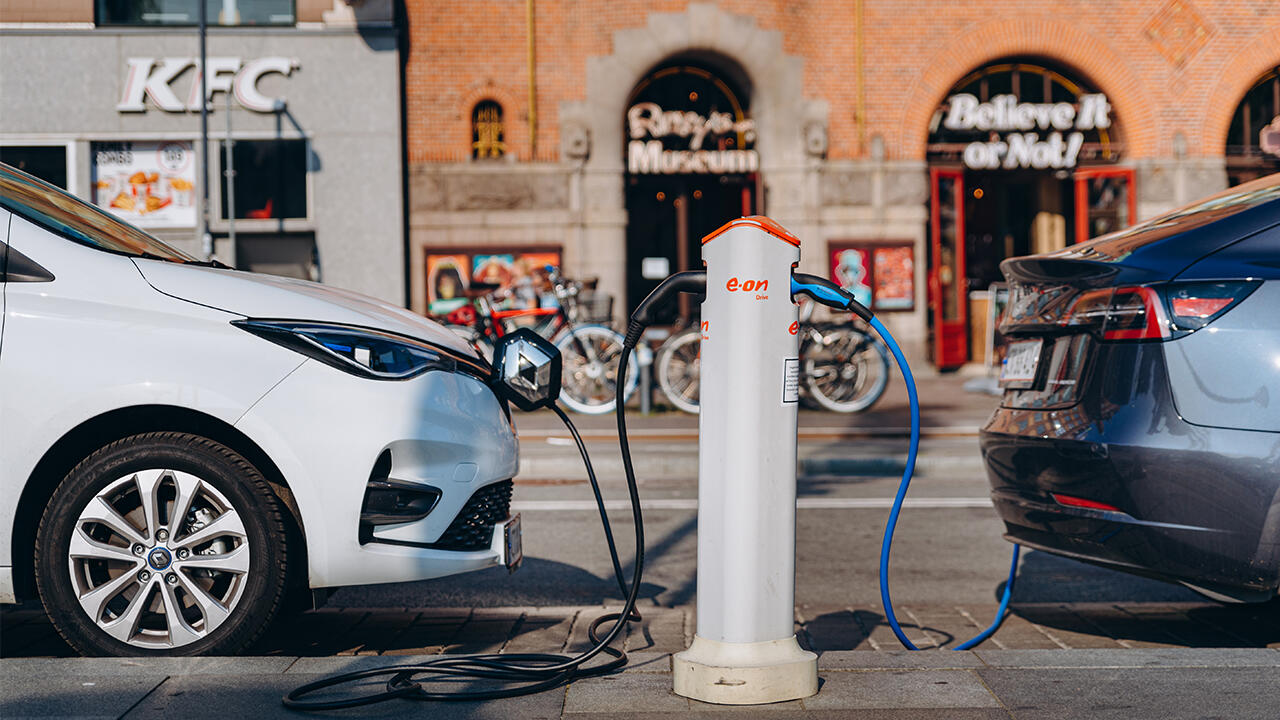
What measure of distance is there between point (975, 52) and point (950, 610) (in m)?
14.2

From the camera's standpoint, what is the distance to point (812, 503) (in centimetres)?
754

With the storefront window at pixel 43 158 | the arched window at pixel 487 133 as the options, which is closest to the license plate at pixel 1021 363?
the arched window at pixel 487 133

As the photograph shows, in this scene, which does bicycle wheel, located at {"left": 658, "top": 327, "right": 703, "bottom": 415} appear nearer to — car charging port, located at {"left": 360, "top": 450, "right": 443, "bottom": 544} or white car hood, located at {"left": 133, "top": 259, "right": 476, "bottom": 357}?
white car hood, located at {"left": 133, "top": 259, "right": 476, "bottom": 357}

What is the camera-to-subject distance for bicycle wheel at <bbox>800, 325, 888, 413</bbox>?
12.1 m

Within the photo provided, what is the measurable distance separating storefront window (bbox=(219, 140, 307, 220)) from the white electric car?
14.4 metres

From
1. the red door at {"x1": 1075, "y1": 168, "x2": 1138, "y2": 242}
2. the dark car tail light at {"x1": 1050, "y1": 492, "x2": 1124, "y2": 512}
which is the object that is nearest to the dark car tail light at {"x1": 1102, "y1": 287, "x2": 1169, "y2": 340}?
the dark car tail light at {"x1": 1050, "y1": 492, "x2": 1124, "y2": 512}

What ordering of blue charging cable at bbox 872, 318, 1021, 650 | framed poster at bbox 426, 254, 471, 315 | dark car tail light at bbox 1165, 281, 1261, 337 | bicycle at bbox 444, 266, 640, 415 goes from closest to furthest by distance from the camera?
blue charging cable at bbox 872, 318, 1021, 650 < dark car tail light at bbox 1165, 281, 1261, 337 < bicycle at bbox 444, 266, 640, 415 < framed poster at bbox 426, 254, 471, 315

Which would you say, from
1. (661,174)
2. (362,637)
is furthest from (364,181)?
(362,637)

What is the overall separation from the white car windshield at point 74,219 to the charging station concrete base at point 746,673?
2154 millimetres

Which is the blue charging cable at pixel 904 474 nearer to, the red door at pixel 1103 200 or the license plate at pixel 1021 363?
the license plate at pixel 1021 363

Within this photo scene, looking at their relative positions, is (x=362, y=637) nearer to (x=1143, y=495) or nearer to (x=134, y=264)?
(x=134, y=264)

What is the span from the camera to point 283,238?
1791 cm

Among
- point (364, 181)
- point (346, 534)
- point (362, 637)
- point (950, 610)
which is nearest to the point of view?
point (346, 534)

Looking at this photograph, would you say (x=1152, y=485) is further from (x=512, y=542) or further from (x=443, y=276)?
(x=443, y=276)
